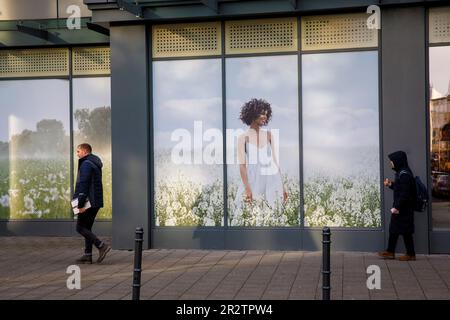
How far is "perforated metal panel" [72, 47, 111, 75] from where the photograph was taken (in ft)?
50.3

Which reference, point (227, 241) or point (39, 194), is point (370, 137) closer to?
point (227, 241)

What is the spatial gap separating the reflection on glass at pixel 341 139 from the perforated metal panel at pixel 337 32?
18cm

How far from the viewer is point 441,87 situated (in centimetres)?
1252

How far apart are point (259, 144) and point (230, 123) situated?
650 mm

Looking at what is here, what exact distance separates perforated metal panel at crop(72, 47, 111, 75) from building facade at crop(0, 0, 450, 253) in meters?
1.41

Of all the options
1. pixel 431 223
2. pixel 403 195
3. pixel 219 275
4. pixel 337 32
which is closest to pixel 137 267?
pixel 219 275

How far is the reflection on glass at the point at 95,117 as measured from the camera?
15.4m

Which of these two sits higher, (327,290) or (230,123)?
(230,123)

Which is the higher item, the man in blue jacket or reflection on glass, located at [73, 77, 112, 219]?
reflection on glass, located at [73, 77, 112, 219]

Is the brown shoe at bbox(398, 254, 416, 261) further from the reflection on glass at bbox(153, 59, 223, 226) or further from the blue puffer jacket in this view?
the blue puffer jacket

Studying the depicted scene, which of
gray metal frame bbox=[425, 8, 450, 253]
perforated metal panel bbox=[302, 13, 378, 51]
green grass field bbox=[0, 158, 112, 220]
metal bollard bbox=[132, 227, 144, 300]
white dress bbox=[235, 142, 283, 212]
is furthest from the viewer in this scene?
green grass field bbox=[0, 158, 112, 220]

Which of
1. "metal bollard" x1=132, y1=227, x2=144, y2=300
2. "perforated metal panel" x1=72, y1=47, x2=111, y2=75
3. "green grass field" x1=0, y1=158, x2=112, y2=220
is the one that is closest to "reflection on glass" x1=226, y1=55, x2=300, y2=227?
"perforated metal panel" x1=72, y1=47, x2=111, y2=75
